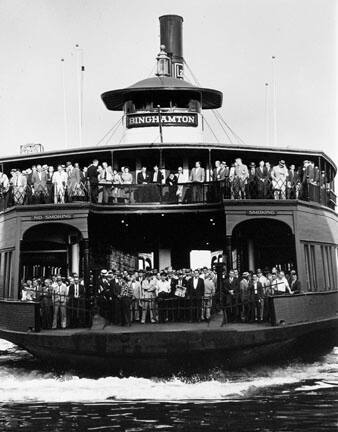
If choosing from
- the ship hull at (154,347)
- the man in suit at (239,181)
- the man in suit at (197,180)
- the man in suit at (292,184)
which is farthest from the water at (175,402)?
the man in suit at (197,180)

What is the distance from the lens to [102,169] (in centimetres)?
1723

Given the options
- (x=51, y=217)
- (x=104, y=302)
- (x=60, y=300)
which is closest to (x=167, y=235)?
(x=51, y=217)

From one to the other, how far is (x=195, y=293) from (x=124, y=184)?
363 cm

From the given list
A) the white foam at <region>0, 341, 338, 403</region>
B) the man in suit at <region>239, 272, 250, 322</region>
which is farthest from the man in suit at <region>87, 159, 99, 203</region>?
the white foam at <region>0, 341, 338, 403</region>

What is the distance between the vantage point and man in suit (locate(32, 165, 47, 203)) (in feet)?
53.1

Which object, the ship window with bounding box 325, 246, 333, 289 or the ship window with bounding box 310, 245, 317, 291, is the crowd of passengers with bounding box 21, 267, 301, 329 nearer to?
the ship window with bounding box 310, 245, 317, 291

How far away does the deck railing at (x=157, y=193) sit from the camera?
637 inches

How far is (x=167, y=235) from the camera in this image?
19.8 meters

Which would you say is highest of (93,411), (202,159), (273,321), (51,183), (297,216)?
(202,159)

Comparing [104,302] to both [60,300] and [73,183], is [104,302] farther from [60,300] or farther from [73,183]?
[73,183]

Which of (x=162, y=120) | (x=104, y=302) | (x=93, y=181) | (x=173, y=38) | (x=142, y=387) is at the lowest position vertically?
(x=142, y=387)

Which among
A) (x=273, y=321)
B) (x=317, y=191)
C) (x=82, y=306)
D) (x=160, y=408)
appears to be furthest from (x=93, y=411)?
(x=317, y=191)

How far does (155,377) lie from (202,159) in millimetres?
8147

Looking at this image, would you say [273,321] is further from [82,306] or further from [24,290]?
[24,290]
